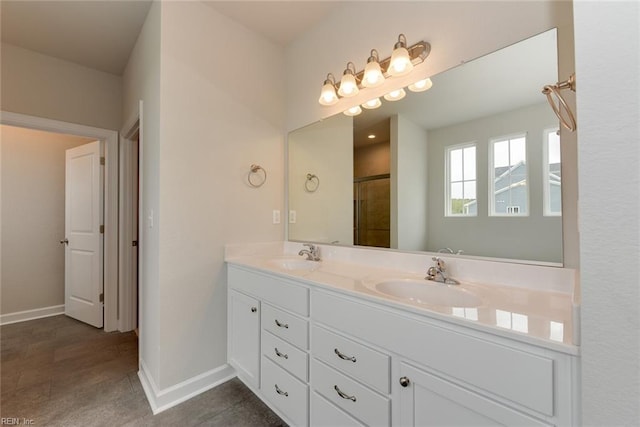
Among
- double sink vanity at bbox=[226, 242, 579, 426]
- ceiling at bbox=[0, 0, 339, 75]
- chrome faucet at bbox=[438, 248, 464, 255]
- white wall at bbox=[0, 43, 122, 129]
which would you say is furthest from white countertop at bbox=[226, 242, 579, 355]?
white wall at bbox=[0, 43, 122, 129]

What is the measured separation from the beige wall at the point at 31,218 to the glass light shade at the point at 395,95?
3.79m

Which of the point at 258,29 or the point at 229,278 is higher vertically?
the point at 258,29

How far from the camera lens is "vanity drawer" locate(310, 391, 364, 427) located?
1104 millimetres

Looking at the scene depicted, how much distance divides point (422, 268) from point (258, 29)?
2097mm

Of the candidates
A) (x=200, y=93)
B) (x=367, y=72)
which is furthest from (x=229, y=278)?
(x=367, y=72)

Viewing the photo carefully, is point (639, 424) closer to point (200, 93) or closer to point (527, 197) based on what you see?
point (527, 197)

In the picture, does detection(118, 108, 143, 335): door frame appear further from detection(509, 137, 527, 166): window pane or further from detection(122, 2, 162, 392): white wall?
detection(509, 137, 527, 166): window pane

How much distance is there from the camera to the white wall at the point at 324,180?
190 cm

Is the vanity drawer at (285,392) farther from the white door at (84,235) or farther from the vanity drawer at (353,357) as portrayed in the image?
the white door at (84,235)

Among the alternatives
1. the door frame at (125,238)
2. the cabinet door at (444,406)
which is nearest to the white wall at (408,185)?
the cabinet door at (444,406)

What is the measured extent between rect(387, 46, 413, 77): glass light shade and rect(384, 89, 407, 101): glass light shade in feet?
0.40

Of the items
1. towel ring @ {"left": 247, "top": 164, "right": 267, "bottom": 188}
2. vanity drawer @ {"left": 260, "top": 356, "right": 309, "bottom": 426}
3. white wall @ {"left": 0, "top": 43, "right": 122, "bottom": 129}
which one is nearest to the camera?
vanity drawer @ {"left": 260, "top": 356, "right": 309, "bottom": 426}

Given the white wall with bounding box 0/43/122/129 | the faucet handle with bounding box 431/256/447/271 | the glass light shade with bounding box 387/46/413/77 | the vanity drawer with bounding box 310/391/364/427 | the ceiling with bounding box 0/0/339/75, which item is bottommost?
the vanity drawer with bounding box 310/391/364/427

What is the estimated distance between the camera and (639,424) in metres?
0.53
